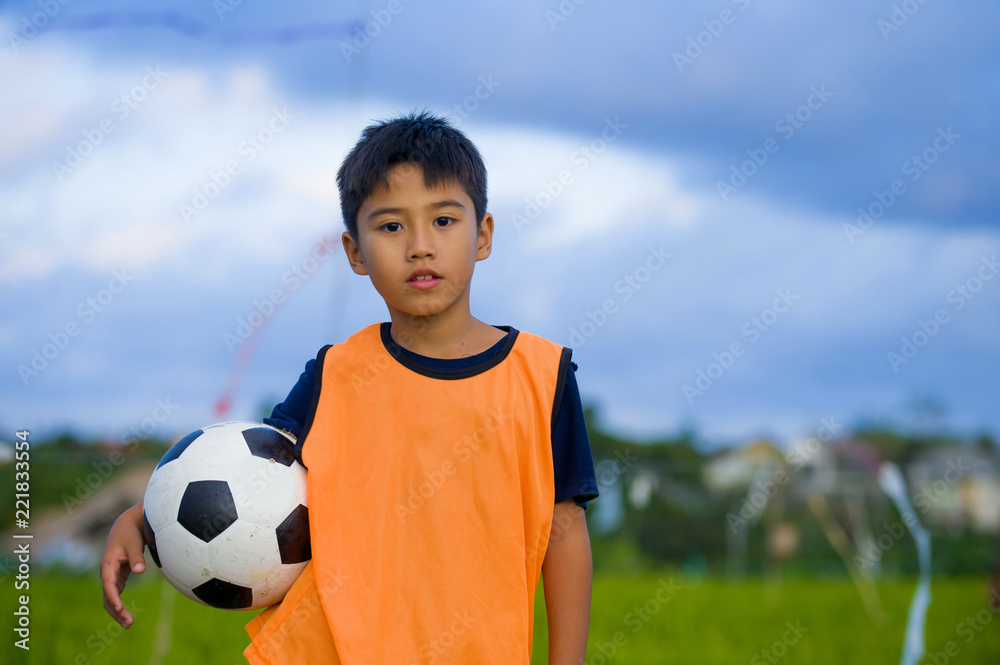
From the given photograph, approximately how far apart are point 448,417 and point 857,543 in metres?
9.93

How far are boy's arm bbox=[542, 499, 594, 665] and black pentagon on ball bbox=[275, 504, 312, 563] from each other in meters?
0.60

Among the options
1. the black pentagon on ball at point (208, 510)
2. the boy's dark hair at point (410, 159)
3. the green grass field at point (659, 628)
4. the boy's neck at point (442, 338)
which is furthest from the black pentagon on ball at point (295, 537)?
the green grass field at point (659, 628)

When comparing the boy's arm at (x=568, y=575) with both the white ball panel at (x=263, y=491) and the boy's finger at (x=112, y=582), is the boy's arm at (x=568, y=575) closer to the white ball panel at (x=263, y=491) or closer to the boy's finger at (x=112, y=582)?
the white ball panel at (x=263, y=491)

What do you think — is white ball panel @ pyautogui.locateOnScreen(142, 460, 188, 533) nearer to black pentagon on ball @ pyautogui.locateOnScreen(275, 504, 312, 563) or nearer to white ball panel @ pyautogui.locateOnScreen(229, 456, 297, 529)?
white ball panel @ pyautogui.locateOnScreen(229, 456, 297, 529)

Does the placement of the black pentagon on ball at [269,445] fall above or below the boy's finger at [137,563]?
above

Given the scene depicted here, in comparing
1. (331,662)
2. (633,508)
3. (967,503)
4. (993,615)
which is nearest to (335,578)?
(331,662)

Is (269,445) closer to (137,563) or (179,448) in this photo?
(179,448)

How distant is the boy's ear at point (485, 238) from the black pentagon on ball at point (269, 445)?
69 cm

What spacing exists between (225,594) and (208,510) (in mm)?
208

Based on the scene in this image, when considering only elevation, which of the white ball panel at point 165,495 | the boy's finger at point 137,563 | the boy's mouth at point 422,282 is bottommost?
the boy's finger at point 137,563

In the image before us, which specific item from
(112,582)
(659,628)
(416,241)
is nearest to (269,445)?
(112,582)

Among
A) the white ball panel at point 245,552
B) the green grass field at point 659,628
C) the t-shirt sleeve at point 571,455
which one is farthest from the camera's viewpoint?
the green grass field at point 659,628

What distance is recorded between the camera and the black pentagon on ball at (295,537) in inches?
83.2

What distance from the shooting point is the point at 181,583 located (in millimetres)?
2168
